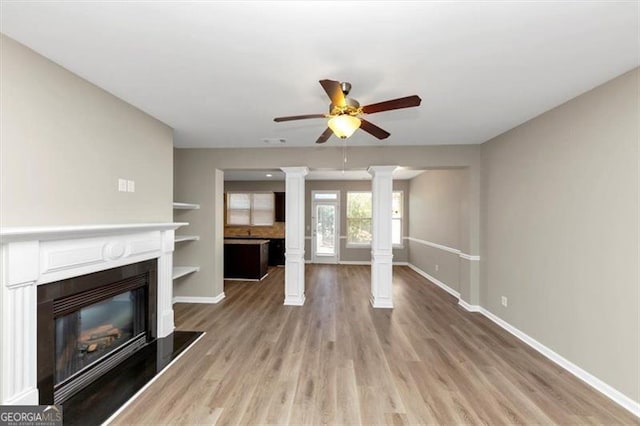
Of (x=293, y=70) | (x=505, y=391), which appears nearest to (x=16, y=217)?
(x=293, y=70)

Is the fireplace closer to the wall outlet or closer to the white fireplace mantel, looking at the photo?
the white fireplace mantel

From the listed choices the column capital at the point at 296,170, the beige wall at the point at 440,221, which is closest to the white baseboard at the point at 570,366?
the beige wall at the point at 440,221

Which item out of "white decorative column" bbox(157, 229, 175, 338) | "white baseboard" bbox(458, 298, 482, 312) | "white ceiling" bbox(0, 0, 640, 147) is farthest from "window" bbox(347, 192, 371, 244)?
"white decorative column" bbox(157, 229, 175, 338)

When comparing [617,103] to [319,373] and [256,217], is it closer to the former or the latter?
[319,373]

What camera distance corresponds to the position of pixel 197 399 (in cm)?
210

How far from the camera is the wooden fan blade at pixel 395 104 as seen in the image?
72.1 inches

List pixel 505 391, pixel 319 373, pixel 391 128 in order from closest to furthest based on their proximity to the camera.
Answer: pixel 505 391 → pixel 319 373 → pixel 391 128

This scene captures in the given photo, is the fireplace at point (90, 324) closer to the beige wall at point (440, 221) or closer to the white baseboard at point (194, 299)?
the white baseboard at point (194, 299)

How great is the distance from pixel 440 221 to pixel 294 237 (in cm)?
323

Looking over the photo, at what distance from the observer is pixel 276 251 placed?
25.5ft

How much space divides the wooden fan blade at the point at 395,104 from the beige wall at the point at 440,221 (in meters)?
3.00

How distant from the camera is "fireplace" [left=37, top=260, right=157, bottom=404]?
1.91m

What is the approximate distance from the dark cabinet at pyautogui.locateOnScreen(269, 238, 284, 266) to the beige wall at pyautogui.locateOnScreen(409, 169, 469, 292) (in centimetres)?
370

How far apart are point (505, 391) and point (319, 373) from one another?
157 cm
